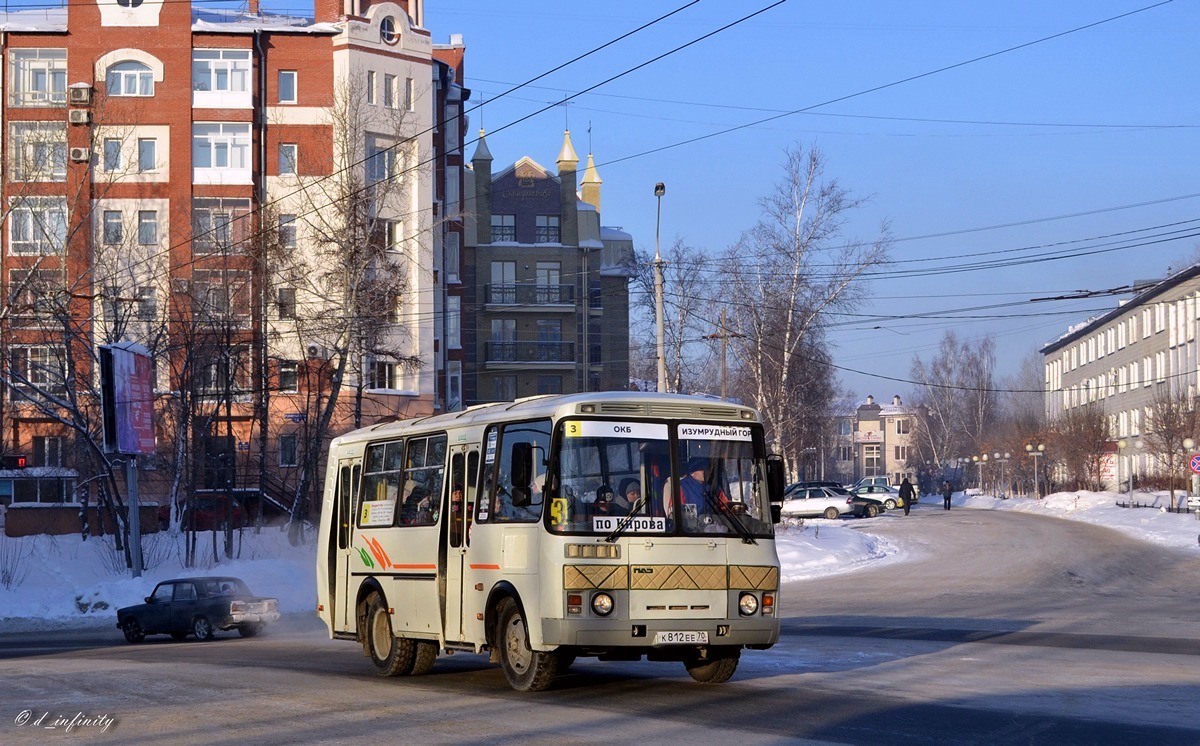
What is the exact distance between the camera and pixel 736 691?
12.8 metres

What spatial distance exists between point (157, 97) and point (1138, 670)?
164 ft

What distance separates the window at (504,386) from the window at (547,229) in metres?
9.05

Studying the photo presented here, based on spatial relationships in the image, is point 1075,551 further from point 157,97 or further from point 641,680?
point 157,97

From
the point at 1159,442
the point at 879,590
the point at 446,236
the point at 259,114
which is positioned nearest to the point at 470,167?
the point at 446,236

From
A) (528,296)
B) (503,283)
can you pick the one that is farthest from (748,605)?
(503,283)

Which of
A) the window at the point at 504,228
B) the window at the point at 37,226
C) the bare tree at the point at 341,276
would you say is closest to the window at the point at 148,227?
the window at the point at 37,226

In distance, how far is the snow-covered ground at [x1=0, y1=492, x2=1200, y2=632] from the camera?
112ft

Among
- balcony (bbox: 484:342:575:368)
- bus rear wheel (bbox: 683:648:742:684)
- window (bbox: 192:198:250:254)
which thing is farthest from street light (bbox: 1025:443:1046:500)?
bus rear wheel (bbox: 683:648:742:684)

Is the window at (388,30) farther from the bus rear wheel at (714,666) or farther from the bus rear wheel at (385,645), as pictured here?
the bus rear wheel at (714,666)

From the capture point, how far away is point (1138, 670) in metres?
14.3

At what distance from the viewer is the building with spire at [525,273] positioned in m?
83.1

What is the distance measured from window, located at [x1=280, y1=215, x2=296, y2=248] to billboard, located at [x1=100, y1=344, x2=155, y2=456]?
40.7 feet

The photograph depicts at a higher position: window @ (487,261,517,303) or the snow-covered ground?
window @ (487,261,517,303)

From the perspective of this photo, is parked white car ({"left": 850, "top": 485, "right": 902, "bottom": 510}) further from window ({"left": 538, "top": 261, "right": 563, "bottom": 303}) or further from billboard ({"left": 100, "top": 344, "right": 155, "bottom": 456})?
billboard ({"left": 100, "top": 344, "right": 155, "bottom": 456})
